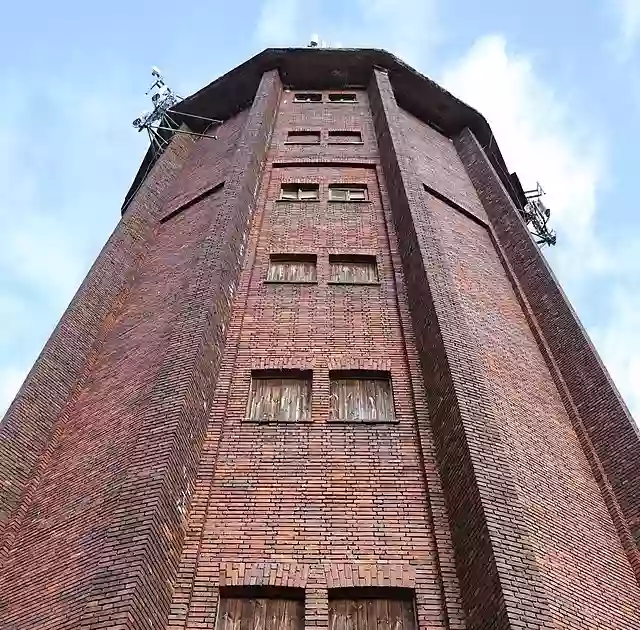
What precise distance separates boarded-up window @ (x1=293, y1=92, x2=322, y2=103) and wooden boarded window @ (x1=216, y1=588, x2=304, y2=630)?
1628 cm

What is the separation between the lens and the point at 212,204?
1555 centimetres

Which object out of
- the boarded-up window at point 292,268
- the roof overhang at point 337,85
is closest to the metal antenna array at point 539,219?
the roof overhang at point 337,85

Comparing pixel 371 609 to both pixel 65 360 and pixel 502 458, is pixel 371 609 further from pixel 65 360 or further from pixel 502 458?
pixel 65 360

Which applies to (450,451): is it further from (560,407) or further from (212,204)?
(212,204)

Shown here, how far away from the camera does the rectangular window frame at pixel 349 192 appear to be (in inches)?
607

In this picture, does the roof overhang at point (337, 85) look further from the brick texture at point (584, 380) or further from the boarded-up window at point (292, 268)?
the boarded-up window at point (292, 268)

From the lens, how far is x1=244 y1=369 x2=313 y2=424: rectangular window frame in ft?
31.8

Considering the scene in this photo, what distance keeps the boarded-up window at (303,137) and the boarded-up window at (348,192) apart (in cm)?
264

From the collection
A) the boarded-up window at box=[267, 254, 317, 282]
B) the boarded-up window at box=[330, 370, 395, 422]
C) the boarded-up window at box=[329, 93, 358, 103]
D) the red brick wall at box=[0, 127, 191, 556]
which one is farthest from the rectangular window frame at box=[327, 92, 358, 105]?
the boarded-up window at box=[330, 370, 395, 422]

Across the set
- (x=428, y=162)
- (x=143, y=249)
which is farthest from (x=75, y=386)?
(x=428, y=162)

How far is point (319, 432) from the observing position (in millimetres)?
9484

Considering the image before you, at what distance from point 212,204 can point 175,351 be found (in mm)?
6315

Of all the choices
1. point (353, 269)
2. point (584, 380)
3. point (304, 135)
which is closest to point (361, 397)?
point (353, 269)

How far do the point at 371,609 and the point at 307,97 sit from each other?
16.9m
